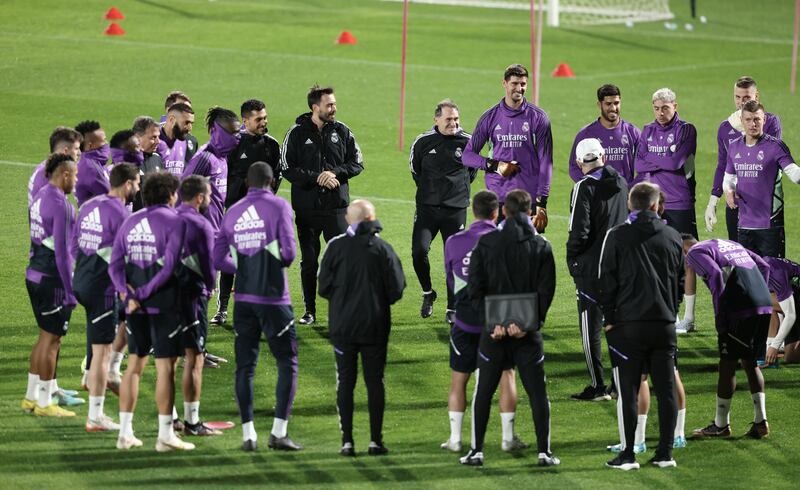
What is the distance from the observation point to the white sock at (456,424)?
32.9ft

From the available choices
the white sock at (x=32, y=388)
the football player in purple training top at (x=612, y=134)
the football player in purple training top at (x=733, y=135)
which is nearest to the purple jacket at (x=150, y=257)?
the white sock at (x=32, y=388)

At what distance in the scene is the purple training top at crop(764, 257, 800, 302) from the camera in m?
12.4

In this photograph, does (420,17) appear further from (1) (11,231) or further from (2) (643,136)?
(2) (643,136)

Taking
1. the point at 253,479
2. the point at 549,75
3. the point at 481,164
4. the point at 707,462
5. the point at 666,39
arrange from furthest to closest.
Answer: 1. the point at 666,39
2. the point at 549,75
3. the point at 481,164
4. the point at 707,462
5. the point at 253,479

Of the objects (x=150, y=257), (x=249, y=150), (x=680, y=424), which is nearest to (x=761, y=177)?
Result: (x=680, y=424)

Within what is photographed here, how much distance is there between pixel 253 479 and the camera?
9352 mm

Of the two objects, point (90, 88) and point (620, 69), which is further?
point (620, 69)

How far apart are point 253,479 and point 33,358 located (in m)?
2.45

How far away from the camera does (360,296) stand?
9.68 meters

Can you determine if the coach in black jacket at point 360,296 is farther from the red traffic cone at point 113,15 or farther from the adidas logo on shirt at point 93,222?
the red traffic cone at point 113,15

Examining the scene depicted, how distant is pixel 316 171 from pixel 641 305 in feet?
16.1

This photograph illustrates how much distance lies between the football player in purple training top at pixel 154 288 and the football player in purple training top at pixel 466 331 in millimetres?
2009

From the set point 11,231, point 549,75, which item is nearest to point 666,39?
point 549,75

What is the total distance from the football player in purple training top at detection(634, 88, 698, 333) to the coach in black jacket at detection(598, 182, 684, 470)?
12.0ft
